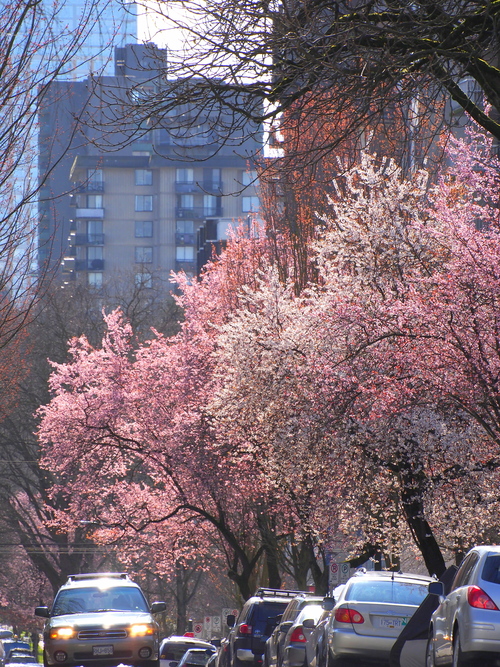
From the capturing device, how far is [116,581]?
19.0 m

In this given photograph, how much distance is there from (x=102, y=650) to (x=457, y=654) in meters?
8.44

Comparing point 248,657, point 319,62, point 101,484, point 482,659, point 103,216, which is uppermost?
point 103,216

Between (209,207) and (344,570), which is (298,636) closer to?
(344,570)

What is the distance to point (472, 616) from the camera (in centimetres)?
928

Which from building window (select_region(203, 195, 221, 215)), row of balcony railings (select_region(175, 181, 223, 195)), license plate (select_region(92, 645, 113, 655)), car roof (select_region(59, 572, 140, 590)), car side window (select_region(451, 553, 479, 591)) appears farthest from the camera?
building window (select_region(203, 195, 221, 215))

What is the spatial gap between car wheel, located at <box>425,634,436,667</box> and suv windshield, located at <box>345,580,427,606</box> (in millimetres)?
2444

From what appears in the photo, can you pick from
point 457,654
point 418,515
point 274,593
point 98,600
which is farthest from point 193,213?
point 457,654

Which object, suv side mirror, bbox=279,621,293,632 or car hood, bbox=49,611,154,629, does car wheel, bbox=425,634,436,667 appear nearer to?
suv side mirror, bbox=279,621,293,632

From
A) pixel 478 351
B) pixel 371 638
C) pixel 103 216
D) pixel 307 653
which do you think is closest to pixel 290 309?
pixel 478 351

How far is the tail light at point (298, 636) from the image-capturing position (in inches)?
648

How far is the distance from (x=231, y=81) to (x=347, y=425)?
9.97m

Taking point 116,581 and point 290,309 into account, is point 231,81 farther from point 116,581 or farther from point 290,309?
point 290,309

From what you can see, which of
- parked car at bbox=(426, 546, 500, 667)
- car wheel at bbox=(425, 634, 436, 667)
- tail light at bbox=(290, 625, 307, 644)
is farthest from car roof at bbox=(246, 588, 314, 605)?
parked car at bbox=(426, 546, 500, 667)

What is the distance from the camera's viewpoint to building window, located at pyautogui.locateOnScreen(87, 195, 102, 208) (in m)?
136
